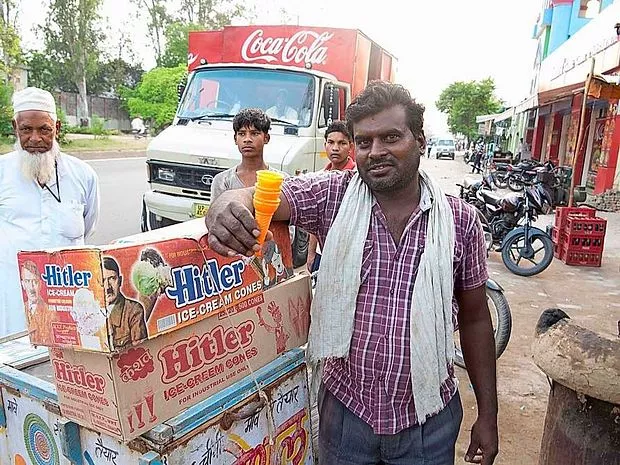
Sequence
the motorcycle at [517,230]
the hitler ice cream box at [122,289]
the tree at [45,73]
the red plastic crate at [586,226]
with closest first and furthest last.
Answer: the hitler ice cream box at [122,289], the motorcycle at [517,230], the red plastic crate at [586,226], the tree at [45,73]

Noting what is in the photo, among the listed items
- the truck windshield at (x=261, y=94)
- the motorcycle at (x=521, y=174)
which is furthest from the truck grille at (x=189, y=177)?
the motorcycle at (x=521, y=174)

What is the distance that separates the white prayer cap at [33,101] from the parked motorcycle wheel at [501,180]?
1037 cm

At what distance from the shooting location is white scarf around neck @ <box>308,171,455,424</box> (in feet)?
4.72

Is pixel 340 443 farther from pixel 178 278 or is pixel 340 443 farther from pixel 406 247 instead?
pixel 178 278

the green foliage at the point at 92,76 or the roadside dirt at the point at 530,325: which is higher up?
the green foliage at the point at 92,76

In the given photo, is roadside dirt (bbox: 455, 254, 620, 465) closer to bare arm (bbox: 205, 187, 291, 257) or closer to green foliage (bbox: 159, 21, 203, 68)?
bare arm (bbox: 205, 187, 291, 257)

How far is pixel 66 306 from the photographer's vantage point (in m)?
1.18

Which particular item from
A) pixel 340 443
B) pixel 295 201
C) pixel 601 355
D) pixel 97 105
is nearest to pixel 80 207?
pixel 295 201

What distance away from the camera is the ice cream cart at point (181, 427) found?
137 cm

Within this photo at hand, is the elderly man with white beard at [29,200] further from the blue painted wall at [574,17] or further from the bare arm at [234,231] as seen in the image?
the blue painted wall at [574,17]

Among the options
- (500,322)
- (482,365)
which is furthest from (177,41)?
(482,365)

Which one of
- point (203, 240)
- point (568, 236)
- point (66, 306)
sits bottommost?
point (568, 236)

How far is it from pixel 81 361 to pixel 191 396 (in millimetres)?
298

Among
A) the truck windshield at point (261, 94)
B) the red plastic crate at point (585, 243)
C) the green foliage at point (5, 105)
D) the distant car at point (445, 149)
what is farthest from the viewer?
the distant car at point (445, 149)
